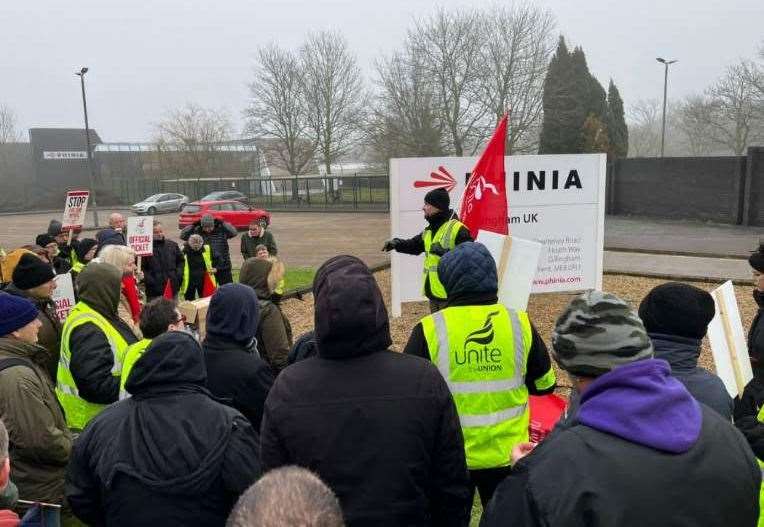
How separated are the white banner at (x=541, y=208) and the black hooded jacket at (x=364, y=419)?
6576 mm

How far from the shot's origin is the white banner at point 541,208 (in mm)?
8812

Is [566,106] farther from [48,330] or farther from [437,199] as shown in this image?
[48,330]

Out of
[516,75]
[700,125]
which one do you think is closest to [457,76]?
[516,75]

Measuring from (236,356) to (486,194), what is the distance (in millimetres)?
4519

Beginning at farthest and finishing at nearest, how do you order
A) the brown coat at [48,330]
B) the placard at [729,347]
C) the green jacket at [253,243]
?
the green jacket at [253,243] < the brown coat at [48,330] < the placard at [729,347]

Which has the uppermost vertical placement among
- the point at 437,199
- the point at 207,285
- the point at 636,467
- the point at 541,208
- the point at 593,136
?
the point at 593,136

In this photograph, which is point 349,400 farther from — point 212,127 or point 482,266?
point 212,127

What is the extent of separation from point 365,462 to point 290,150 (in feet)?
149

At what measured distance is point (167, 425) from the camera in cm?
216

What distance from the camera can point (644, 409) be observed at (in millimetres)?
1451

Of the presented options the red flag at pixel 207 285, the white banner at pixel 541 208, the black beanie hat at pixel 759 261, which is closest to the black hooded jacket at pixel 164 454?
the black beanie hat at pixel 759 261

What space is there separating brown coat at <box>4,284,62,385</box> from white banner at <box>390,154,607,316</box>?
5.17m

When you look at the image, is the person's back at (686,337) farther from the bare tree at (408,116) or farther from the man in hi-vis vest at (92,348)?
the bare tree at (408,116)

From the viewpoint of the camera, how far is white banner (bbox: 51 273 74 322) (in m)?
5.77
